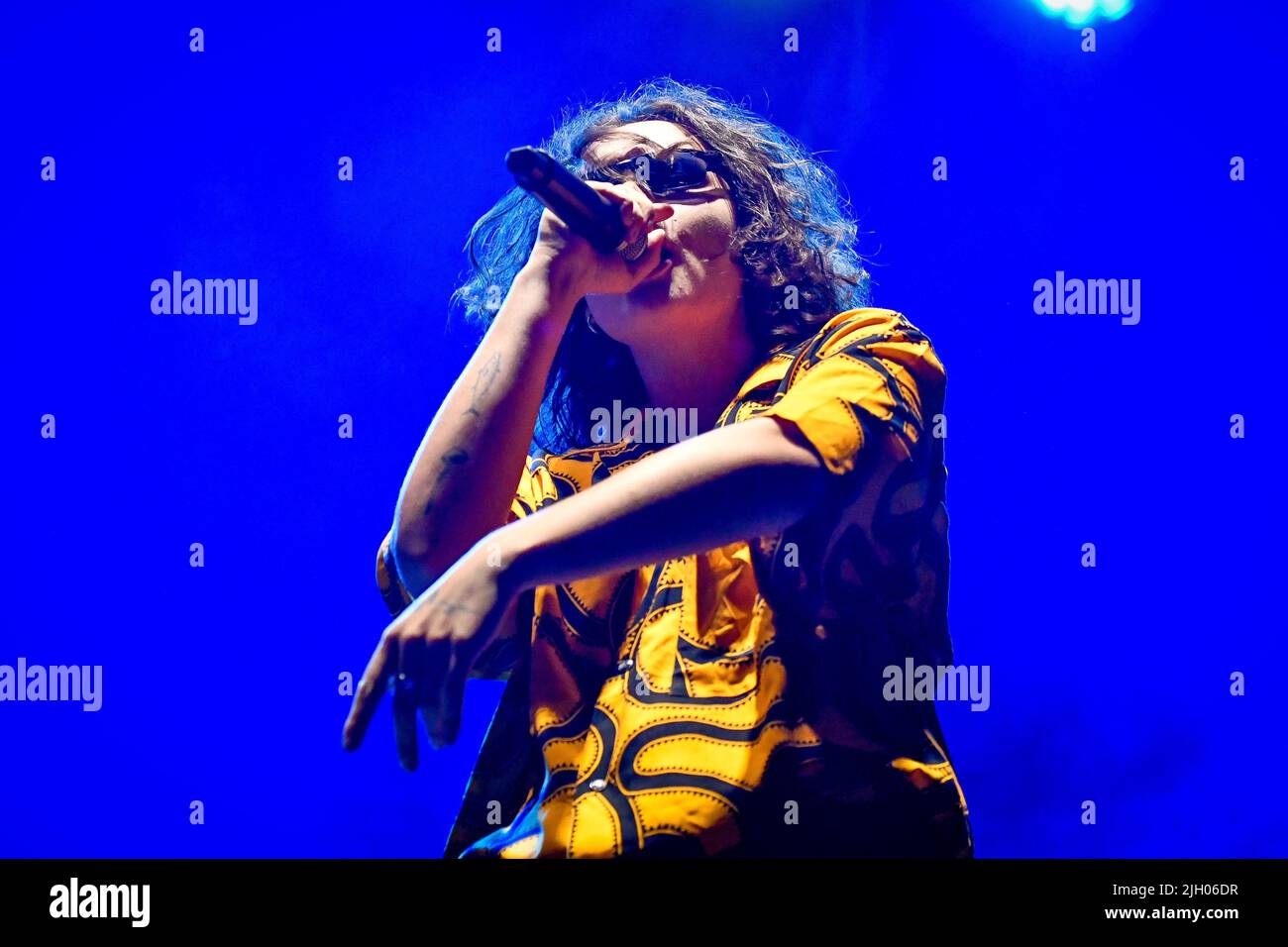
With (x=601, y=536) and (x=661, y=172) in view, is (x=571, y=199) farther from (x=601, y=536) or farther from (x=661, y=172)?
(x=601, y=536)

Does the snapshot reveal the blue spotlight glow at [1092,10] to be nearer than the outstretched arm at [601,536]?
No

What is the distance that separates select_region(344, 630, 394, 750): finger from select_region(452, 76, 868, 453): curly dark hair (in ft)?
2.61

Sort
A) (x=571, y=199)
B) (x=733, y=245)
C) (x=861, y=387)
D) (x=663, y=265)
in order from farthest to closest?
(x=733, y=245)
(x=663, y=265)
(x=571, y=199)
(x=861, y=387)

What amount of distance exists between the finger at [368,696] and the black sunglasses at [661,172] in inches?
34.3

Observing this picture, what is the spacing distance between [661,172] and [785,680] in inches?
31.0

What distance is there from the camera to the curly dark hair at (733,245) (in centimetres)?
186

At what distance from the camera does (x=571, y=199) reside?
1442 millimetres

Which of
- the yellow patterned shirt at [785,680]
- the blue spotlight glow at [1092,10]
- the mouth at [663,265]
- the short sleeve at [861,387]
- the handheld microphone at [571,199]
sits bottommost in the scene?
the yellow patterned shirt at [785,680]

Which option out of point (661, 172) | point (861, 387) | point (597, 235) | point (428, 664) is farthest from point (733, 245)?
point (428, 664)

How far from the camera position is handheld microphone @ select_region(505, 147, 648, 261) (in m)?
1.33

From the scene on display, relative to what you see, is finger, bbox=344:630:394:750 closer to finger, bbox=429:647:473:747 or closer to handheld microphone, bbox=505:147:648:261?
finger, bbox=429:647:473:747

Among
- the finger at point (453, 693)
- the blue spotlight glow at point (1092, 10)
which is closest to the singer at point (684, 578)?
the finger at point (453, 693)

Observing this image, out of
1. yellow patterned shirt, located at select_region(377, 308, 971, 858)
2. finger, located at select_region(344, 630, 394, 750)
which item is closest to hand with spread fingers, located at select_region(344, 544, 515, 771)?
finger, located at select_region(344, 630, 394, 750)

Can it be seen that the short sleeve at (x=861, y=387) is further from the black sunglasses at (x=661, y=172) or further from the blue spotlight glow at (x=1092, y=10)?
the blue spotlight glow at (x=1092, y=10)
